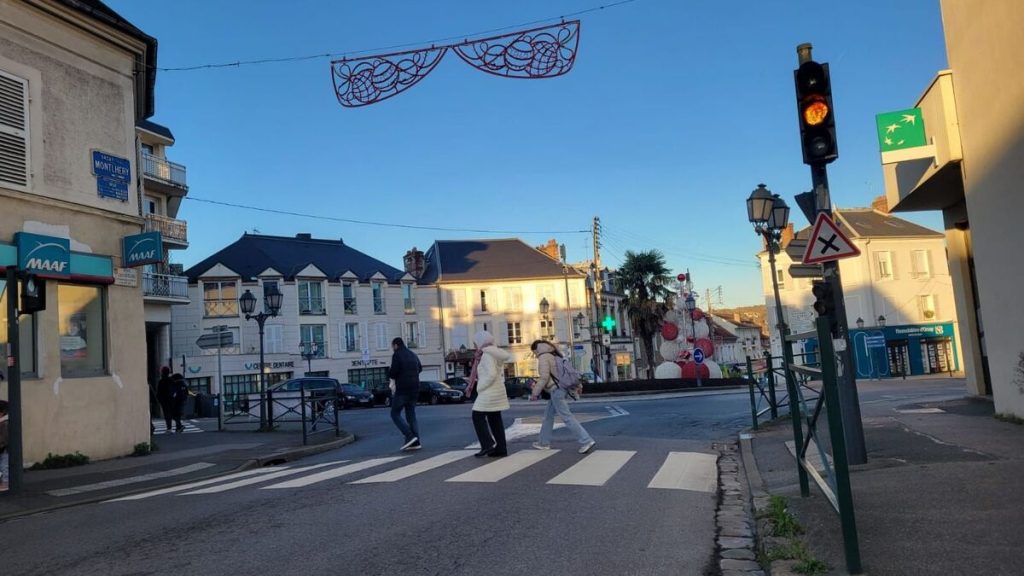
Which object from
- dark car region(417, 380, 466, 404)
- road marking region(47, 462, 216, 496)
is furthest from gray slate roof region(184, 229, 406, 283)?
road marking region(47, 462, 216, 496)

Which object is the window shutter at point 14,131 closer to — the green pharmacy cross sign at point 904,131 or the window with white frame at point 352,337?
the green pharmacy cross sign at point 904,131

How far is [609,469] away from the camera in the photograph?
8984 mm

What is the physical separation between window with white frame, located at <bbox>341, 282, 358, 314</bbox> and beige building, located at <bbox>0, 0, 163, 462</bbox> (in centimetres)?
3940

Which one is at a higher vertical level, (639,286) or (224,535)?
(639,286)

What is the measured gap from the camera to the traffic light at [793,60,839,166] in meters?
7.46

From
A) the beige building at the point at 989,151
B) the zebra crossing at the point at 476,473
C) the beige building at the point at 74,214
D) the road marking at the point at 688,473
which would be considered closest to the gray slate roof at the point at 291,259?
the beige building at the point at 74,214

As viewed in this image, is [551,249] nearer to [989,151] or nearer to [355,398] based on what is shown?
[355,398]

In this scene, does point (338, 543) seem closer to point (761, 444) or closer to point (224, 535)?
point (224, 535)

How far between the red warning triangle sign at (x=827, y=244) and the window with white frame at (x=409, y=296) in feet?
167

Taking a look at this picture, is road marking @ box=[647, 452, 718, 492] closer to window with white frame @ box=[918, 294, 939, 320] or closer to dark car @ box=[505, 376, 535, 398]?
dark car @ box=[505, 376, 535, 398]

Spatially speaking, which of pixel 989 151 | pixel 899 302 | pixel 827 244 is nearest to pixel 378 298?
pixel 899 302

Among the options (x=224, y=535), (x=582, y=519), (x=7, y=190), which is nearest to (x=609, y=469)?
(x=582, y=519)

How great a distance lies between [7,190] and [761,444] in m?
11.3

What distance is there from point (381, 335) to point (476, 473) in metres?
46.8
